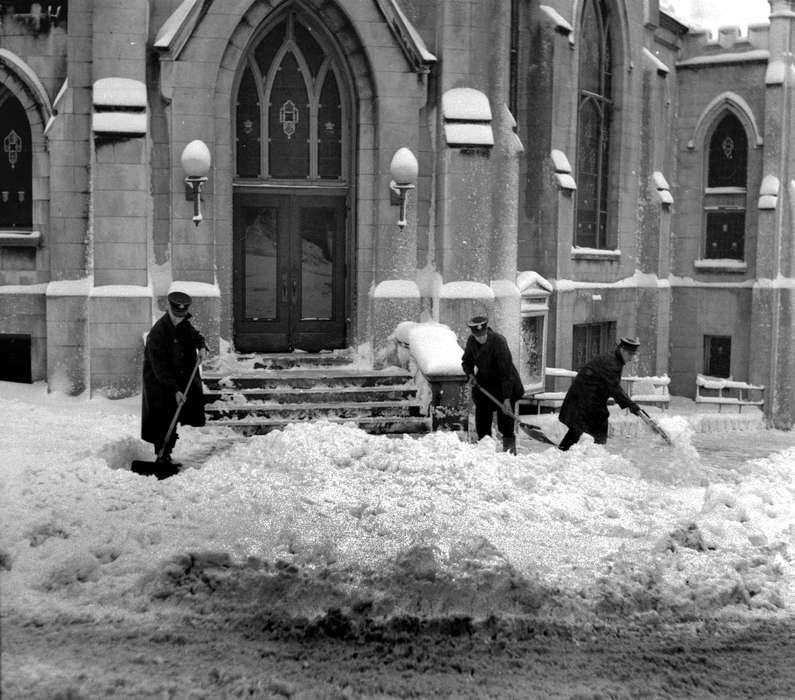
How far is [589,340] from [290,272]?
7876 millimetres

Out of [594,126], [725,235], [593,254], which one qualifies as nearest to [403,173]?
[593,254]

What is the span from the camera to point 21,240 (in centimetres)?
1702

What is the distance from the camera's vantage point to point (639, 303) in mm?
23891

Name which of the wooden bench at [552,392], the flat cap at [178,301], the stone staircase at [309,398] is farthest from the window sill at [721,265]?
the flat cap at [178,301]

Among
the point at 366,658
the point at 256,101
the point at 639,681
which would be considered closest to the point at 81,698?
the point at 366,658

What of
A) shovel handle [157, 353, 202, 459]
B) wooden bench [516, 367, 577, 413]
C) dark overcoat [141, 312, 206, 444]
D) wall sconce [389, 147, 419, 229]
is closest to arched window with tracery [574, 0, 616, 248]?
wooden bench [516, 367, 577, 413]

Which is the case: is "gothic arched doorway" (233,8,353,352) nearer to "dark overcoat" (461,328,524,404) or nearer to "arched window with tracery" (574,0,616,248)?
"dark overcoat" (461,328,524,404)

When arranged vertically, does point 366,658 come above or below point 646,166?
below

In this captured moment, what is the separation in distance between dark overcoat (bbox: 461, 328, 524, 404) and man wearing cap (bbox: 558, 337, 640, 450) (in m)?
0.67

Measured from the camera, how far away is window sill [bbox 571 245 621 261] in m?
21.6

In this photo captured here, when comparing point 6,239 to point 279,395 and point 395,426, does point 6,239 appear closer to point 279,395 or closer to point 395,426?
point 279,395

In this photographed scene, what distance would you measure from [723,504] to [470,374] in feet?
12.8

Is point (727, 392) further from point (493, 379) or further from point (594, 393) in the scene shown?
point (493, 379)

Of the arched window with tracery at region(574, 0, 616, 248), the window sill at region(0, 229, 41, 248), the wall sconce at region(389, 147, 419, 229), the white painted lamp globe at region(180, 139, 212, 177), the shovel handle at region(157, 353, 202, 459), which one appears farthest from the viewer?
the arched window with tracery at region(574, 0, 616, 248)
